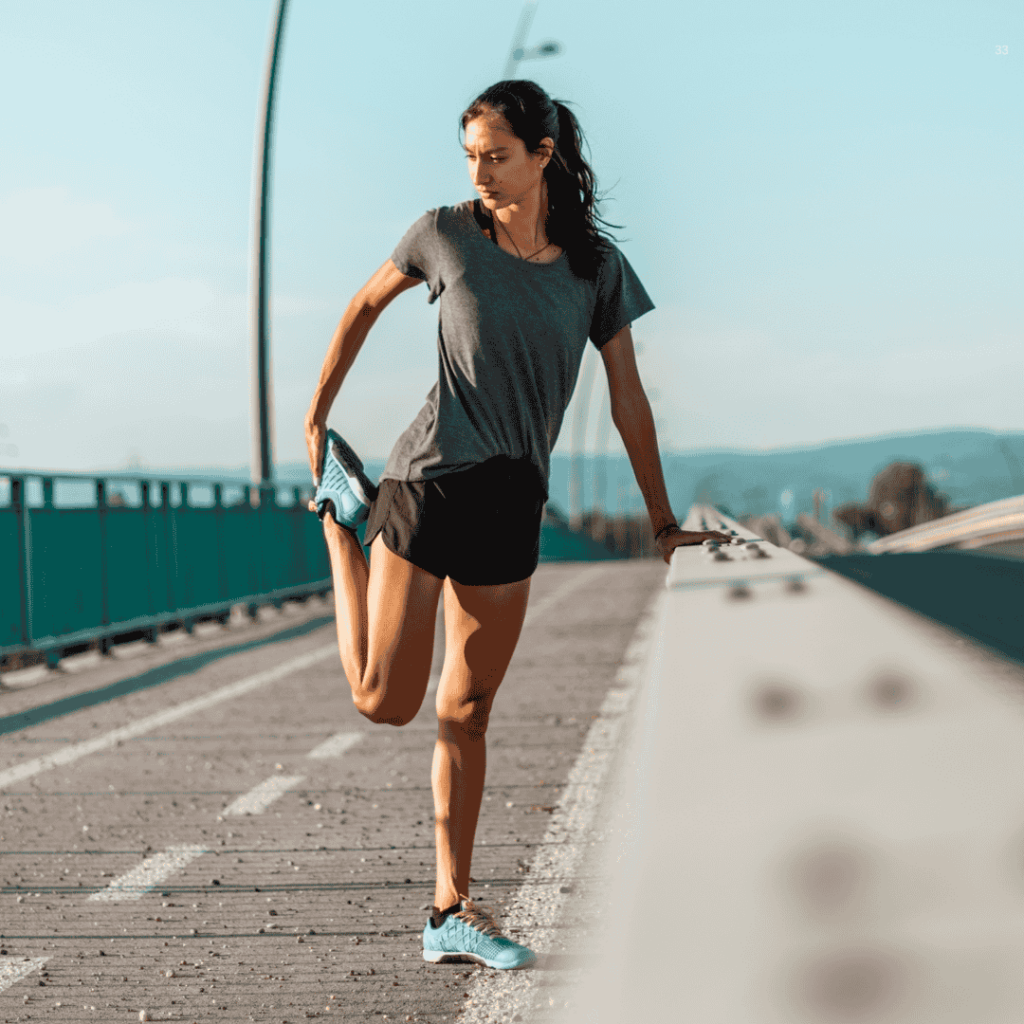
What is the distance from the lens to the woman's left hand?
122 inches

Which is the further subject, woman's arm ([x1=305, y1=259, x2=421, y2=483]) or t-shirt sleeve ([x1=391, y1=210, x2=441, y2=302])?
woman's arm ([x1=305, y1=259, x2=421, y2=483])

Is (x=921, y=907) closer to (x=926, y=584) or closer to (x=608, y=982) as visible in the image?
(x=608, y=982)

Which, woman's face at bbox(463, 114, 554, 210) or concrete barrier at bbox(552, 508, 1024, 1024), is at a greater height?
woman's face at bbox(463, 114, 554, 210)

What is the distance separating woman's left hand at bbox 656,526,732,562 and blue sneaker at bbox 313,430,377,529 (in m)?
0.74

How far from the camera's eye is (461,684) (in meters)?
3.43

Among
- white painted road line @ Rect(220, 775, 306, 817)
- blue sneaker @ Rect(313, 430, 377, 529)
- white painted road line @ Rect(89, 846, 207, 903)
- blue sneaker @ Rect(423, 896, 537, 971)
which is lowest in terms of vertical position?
white painted road line @ Rect(220, 775, 306, 817)

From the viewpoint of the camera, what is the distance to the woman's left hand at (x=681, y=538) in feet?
10.1

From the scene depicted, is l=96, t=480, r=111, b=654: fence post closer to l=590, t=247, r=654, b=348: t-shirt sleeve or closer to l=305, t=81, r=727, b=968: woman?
l=305, t=81, r=727, b=968: woman

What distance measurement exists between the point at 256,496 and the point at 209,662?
239 inches

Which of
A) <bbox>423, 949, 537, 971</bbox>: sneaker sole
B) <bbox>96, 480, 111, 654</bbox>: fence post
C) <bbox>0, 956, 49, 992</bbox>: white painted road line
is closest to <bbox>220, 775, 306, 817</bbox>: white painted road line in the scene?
<bbox>0, 956, 49, 992</bbox>: white painted road line

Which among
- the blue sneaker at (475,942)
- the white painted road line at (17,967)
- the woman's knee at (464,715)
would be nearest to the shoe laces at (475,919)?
the blue sneaker at (475,942)

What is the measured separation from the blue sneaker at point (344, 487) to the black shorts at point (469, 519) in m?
0.12

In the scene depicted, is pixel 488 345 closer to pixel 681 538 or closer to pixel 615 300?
pixel 615 300

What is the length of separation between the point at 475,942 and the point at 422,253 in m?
1.72
